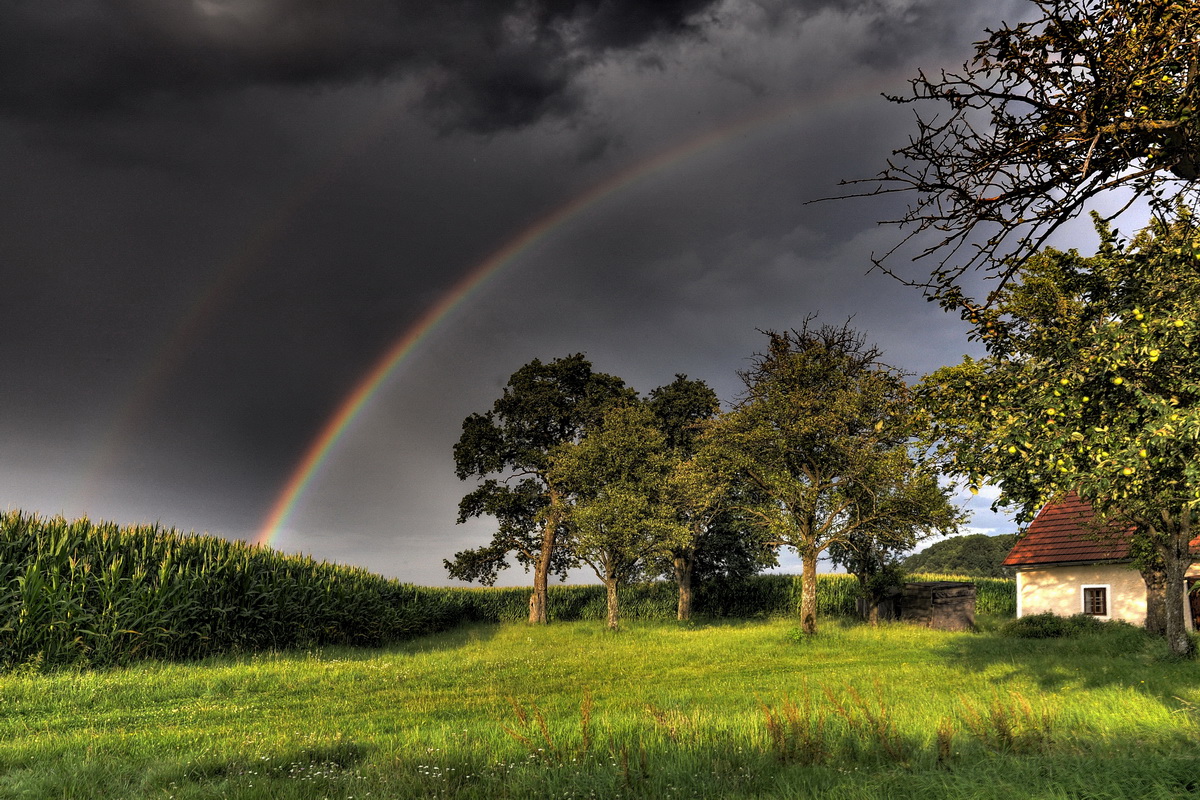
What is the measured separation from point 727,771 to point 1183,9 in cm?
880

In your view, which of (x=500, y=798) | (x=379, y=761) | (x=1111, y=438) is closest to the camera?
(x=500, y=798)

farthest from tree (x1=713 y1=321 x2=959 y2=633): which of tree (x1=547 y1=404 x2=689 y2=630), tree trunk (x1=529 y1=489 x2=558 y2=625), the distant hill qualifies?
the distant hill

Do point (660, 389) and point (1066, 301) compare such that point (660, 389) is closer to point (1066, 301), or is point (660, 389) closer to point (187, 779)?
point (1066, 301)

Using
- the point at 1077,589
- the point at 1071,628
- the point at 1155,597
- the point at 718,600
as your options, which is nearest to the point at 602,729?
the point at 1071,628

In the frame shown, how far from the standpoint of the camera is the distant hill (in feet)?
281

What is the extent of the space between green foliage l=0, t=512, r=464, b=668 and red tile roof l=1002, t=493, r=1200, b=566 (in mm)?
30558

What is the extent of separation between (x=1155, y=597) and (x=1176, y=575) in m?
8.86

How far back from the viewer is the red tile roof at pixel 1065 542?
30.3 meters

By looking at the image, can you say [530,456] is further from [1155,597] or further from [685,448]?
[1155,597]

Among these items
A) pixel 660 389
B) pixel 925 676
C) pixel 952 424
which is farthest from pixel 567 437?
pixel 952 424

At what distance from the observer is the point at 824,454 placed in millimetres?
28625

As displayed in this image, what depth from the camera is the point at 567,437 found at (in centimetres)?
4119

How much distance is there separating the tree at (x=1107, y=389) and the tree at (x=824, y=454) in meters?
16.2

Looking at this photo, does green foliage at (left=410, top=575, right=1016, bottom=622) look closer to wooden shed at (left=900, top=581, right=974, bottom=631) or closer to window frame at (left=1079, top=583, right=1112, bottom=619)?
wooden shed at (left=900, top=581, right=974, bottom=631)
